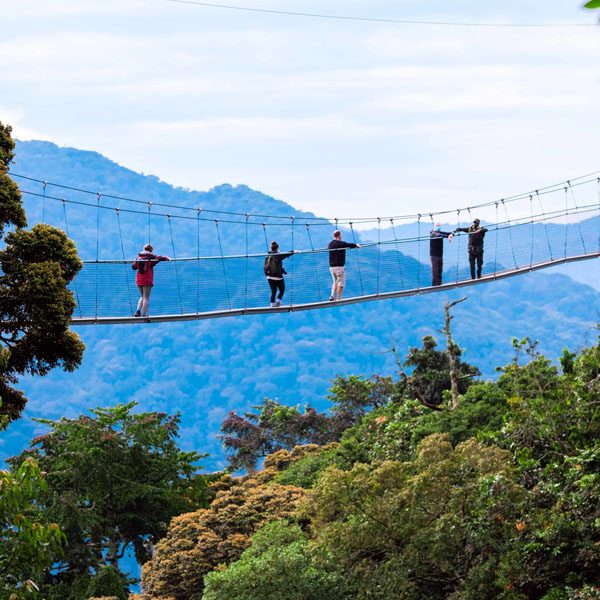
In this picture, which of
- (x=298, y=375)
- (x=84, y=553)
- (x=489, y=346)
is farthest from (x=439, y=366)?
(x=489, y=346)

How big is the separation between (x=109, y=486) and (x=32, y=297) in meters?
13.2

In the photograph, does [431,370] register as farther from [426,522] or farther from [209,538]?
[426,522]

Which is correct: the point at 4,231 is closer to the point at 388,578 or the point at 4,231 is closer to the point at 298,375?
the point at 388,578

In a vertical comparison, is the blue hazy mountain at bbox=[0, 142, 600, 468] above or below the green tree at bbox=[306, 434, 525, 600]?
below

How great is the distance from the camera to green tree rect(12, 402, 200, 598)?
2452 centimetres

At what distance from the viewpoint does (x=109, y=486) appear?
2575 cm

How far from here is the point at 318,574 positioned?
620 inches

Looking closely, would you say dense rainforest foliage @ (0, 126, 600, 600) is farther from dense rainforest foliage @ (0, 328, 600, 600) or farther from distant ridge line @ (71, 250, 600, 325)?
distant ridge line @ (71, 250, 600, 325)

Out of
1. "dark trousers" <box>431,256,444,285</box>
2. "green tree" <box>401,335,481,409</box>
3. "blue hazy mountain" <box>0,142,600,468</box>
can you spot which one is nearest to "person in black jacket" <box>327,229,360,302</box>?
"dark trousers" <box>431,256,444,285</box>

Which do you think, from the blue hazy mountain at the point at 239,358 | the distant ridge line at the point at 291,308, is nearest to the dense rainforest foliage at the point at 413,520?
the distant ridge line at the point at 291,308

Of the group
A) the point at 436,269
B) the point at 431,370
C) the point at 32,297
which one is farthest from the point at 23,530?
the point at 431,370

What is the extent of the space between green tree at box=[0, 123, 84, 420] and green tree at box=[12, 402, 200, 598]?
1116 cm

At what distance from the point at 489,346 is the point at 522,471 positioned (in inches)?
6796

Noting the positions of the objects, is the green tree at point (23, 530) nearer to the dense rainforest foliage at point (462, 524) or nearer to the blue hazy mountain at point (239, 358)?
the dense rainforest foliage at point (462, 524)
